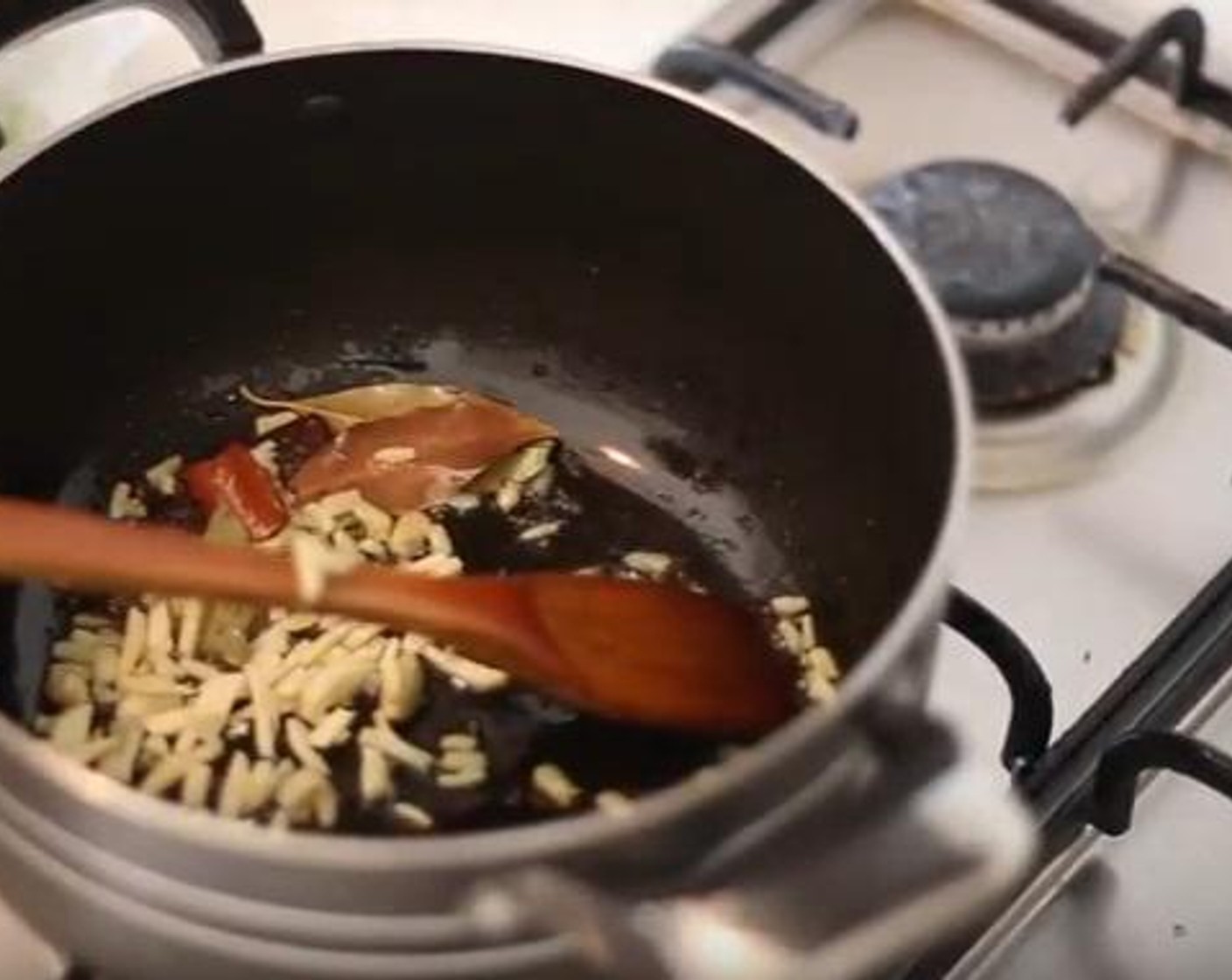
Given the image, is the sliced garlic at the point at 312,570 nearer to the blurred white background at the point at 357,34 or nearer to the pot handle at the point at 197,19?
the pot handle at the point at 197,19

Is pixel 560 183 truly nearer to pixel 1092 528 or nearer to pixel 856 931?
pixel 1092 528

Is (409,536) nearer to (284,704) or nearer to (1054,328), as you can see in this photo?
(284,704)

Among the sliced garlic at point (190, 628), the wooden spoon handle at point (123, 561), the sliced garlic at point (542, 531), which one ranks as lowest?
the sliced garlic at point (190, 628)

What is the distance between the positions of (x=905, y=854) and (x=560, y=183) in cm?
31

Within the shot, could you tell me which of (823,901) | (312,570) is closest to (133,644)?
(312,570)

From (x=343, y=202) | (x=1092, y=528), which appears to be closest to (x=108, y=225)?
(x=343, y=202)

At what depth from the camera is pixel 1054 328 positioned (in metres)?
0.78

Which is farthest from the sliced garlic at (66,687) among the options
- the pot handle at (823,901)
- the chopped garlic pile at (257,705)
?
the pot handle at (823,901)

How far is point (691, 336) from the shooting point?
74cm

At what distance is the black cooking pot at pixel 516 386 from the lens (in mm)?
482

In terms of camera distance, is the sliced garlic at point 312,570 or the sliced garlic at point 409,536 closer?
the sliced garlic at point 312,570

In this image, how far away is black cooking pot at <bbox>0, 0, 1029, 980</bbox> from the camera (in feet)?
1.58

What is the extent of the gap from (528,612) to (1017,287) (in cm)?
24

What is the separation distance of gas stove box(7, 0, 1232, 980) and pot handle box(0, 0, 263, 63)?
139 millimetres
